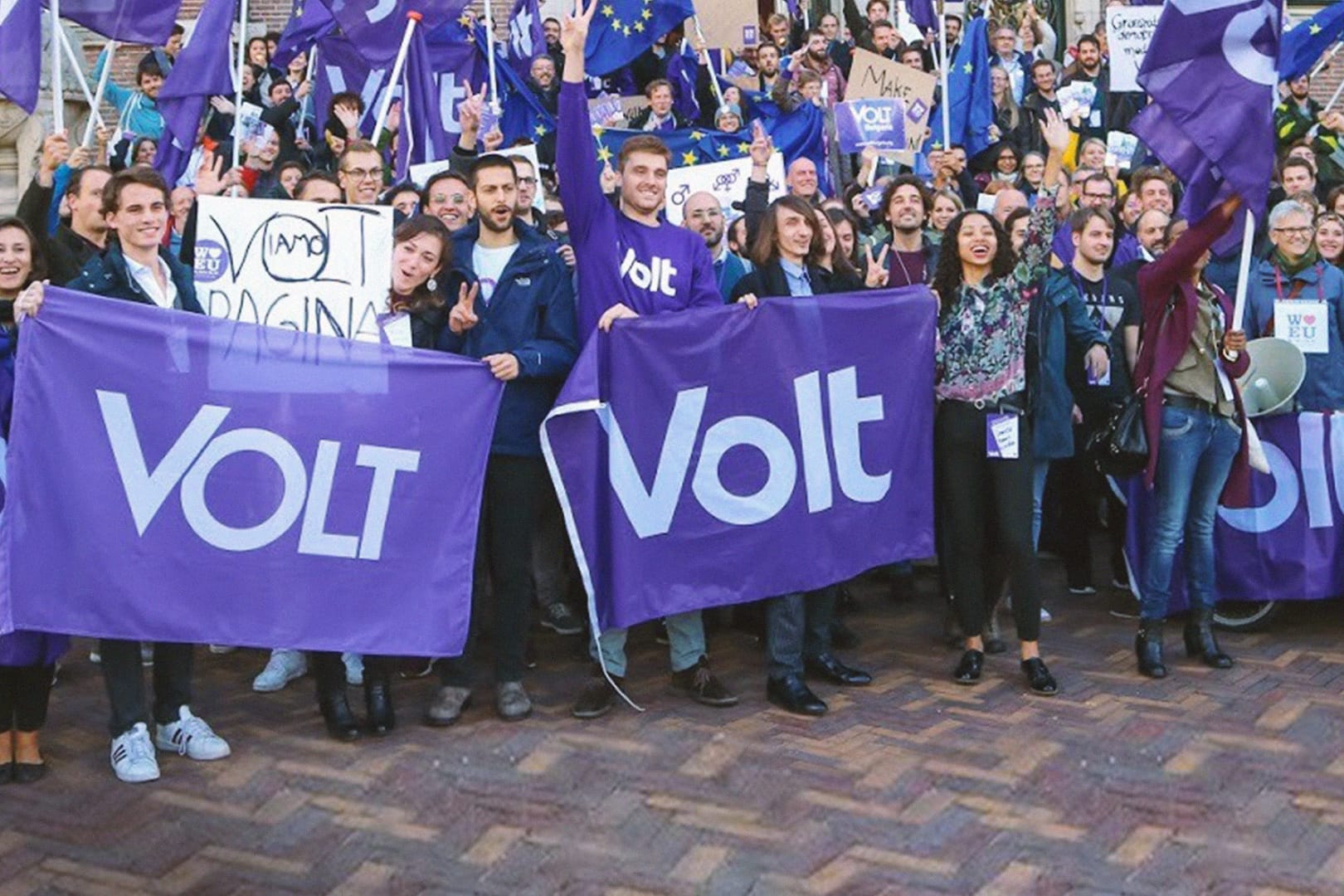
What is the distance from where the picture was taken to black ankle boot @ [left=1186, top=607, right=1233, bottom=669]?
6898 millimetres

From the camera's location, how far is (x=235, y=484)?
5.70m

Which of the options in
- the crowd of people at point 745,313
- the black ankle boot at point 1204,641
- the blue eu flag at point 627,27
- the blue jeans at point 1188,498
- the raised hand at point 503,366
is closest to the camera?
the crowd of people at point 745,313

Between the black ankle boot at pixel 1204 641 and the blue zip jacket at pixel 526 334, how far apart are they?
9.12ft

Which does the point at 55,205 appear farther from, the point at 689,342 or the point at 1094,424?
the point at 1094,424

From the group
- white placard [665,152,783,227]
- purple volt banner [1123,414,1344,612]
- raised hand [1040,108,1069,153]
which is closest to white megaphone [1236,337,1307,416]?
purple volt banner [1123,414,1344,612]

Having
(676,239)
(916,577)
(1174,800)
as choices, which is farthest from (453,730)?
(916,577)

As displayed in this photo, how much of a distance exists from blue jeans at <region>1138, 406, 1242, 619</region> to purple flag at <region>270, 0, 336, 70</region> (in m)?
7.07

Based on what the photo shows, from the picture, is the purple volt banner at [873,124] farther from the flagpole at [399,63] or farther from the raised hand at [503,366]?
the raised hand at [503,366]

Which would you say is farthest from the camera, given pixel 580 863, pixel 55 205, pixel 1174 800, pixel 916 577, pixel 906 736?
pixel 916 577

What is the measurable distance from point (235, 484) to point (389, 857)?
143 centimetres

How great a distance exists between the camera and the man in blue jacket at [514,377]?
6.21 metres

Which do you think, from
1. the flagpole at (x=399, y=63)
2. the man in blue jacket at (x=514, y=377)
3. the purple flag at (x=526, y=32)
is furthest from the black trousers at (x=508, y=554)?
the purple flag at (x=526, y=32)

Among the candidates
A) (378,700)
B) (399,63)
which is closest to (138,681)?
(378,700)

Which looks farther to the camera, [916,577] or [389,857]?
[916,577]
